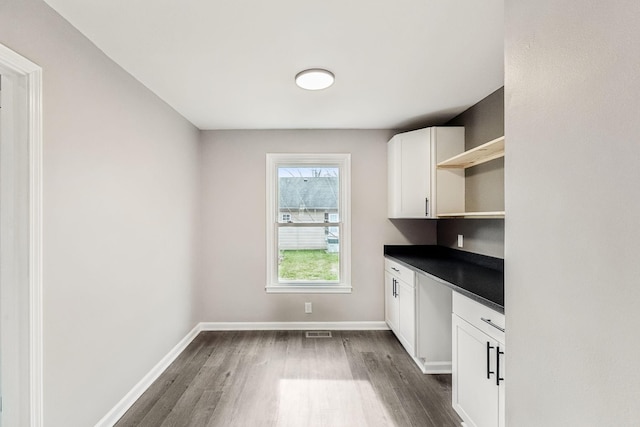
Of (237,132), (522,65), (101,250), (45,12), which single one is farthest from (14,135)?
(237,132)

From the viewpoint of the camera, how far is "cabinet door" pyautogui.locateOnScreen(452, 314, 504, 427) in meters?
1.82

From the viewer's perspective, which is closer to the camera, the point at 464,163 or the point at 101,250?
the point at 101,250

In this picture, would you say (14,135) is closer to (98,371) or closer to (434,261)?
(98,371)

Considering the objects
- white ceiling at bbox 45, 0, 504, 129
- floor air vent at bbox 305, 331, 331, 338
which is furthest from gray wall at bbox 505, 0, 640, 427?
floor air vent at bbox 305, 331, 331, 338

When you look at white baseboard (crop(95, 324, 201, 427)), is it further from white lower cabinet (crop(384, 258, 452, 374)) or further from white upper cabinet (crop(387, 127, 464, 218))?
white upper cabinet (crop(387, 127, 464, 218))

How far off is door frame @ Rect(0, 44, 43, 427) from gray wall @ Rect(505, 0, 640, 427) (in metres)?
2.00

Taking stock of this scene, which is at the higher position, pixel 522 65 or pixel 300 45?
pixel 300 45

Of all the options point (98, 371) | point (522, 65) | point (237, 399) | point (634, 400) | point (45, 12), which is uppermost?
point (45, 12)

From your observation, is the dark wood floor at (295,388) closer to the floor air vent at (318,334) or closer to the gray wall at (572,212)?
the floor air vent at (318,334)

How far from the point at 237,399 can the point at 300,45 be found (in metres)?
2.58

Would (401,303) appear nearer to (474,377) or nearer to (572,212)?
(474,377)

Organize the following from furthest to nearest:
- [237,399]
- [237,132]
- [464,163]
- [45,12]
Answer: [237,132] < [464,163] < [237,399] < [45,12]

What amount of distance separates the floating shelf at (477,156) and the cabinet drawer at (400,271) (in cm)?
113

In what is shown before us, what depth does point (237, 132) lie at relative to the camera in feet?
13.4
